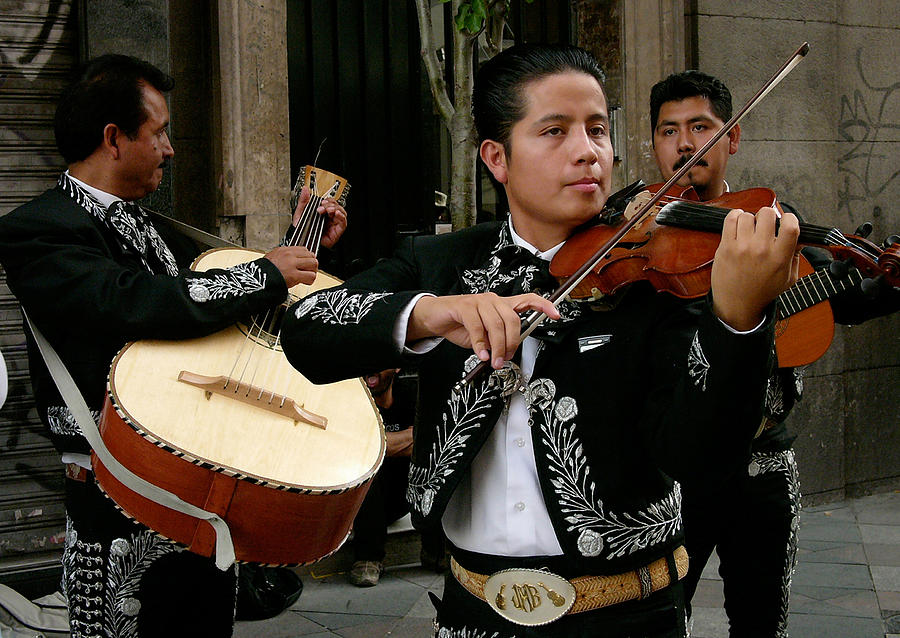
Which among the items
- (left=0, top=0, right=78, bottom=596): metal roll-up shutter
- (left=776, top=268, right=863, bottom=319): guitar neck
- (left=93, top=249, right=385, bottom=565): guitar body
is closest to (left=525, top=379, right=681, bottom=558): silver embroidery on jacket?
(left=93, top=249, right=385, bottom=565): guitar body

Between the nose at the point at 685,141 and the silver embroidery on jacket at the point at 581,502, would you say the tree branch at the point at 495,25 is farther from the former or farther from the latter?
the silver embroidery on jacket at the point at 581,502

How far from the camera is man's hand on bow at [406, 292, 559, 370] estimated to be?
151 centimetres

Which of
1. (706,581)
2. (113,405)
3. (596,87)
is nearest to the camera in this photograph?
(596,87)

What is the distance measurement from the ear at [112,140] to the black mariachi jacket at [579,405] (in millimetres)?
1287

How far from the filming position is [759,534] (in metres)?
3.07

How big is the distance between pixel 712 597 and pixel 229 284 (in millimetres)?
2974

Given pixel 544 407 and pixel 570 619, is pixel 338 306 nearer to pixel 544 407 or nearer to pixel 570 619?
pixel 544 407

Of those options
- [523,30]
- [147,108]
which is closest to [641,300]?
[147,108]

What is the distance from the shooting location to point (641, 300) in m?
1.83

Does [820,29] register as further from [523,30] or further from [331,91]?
[331,91]

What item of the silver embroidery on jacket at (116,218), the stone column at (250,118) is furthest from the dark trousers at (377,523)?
the silver embroidery on jacket at (116,218)

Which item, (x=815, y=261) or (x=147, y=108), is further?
(x=815, y=261)

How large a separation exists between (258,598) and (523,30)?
3.35m

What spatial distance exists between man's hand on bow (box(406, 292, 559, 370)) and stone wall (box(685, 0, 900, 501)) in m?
4.71
